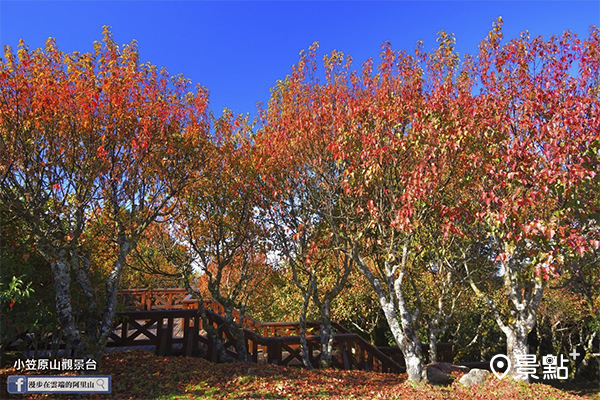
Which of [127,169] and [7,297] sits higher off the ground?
[127,169]

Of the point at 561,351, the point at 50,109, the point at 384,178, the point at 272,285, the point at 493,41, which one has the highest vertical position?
the point at 493,41

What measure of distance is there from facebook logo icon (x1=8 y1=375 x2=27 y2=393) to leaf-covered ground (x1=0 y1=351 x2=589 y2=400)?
0.47 feet

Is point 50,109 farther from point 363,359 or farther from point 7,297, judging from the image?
point 363,359

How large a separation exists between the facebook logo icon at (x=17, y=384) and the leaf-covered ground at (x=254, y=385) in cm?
14

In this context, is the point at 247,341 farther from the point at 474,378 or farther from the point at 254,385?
the point at 474,378

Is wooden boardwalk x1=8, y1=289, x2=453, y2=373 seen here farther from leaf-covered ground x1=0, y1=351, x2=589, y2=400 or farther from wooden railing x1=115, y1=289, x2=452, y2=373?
leaf-covered ground x1=0, y1=351, x2=589, y2=400

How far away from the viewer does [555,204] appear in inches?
371

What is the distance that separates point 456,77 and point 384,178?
122 inches

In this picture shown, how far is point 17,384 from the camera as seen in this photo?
7922mm

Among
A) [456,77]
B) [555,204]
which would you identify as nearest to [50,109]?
[456,77]

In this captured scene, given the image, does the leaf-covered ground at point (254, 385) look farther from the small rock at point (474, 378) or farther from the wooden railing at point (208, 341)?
the wooden railing at point (208, 341)

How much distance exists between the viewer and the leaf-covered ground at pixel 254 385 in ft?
27.0

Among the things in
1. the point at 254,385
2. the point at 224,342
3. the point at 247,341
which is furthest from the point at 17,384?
the point at 247,341

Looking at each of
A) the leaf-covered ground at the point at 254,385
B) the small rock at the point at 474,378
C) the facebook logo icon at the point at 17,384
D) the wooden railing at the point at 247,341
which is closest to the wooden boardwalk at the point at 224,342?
the wooden railing at the point at 247,341
